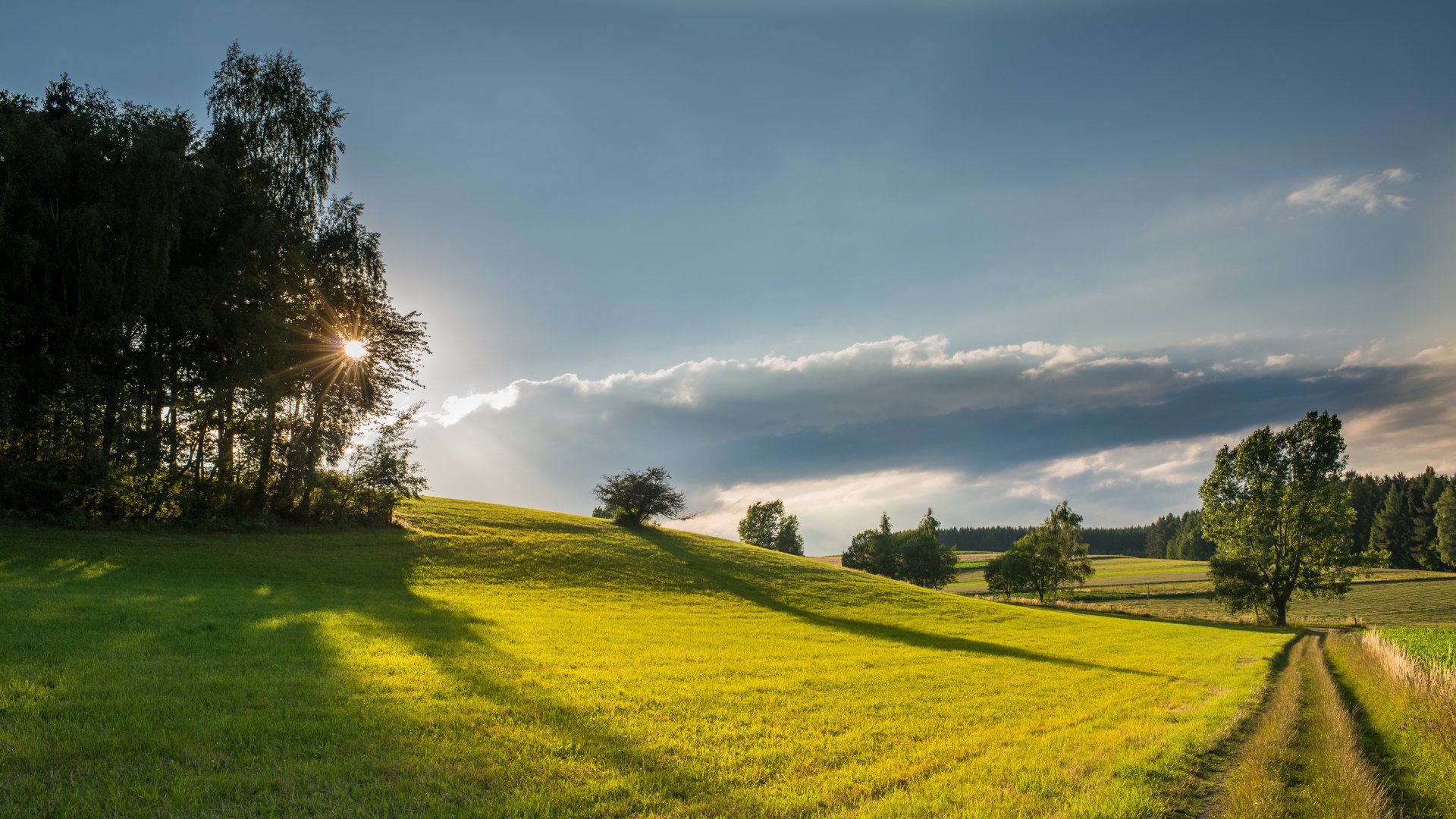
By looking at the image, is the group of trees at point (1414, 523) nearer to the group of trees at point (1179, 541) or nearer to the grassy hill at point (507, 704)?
the group of trees at point (1179, 541)

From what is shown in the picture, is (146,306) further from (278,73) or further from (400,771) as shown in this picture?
(400,771)

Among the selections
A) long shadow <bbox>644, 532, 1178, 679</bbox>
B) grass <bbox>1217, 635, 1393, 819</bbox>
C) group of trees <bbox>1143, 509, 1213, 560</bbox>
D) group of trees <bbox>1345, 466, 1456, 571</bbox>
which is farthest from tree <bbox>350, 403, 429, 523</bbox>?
group of trees <bbox>1143, 509, 1213, 560</bbox>

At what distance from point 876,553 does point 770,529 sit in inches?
856

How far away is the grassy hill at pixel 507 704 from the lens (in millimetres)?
7289

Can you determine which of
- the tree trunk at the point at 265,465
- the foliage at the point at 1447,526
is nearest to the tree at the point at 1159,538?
the foliage at the point at 1447,526

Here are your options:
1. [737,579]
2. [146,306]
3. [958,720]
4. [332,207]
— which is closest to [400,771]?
[958,720]

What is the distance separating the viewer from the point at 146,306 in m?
29.2

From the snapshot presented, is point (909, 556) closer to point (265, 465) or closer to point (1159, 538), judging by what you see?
point (265, 465)

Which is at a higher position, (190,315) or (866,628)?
(190,315)

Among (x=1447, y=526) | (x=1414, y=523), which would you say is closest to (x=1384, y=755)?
(x=1447, y=526)

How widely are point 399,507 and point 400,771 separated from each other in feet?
148

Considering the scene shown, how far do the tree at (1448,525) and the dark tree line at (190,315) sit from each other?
154 meters

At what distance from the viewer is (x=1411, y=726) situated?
13547mm

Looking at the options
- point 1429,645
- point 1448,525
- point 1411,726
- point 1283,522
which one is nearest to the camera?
point 1411,726
